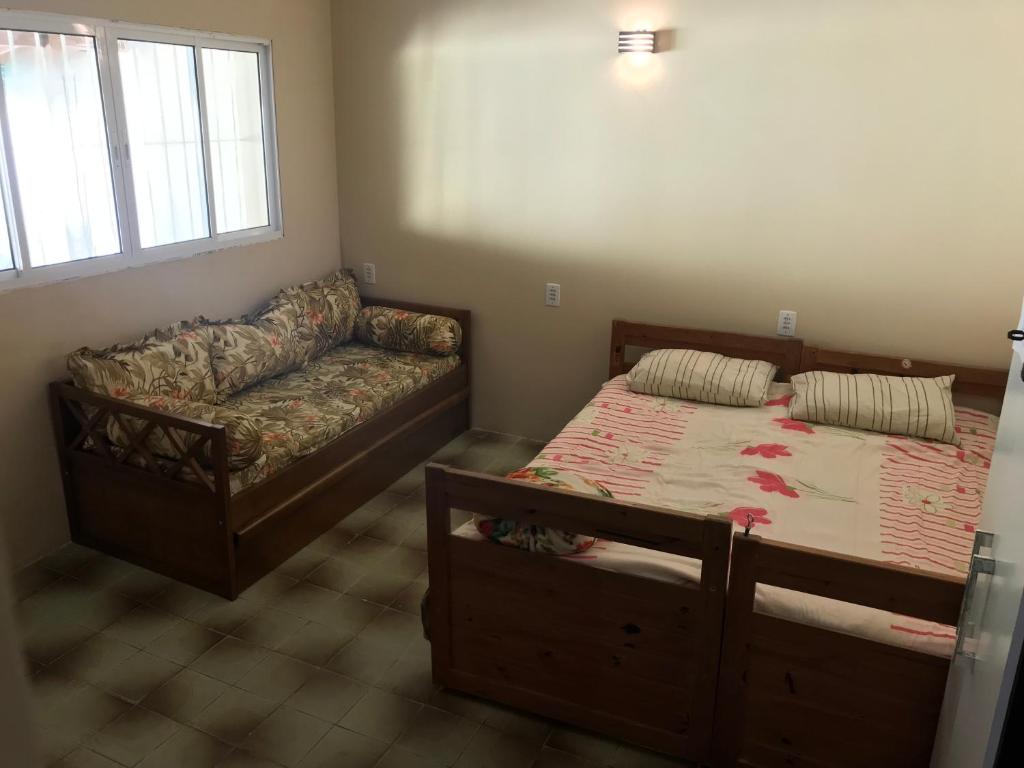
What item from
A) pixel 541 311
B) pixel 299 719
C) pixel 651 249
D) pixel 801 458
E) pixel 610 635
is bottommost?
pixel 299 719

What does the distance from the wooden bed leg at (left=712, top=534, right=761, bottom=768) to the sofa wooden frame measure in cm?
174

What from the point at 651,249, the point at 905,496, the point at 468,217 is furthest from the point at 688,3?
the point at 905,496

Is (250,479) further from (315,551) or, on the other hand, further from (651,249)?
(651,249)

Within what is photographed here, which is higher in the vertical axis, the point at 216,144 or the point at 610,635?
the point at 216,144

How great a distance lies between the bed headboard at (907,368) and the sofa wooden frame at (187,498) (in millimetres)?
2082

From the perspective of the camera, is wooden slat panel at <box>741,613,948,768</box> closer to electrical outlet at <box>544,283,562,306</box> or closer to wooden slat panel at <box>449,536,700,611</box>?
wooden slat panel at <box>449,536,700,611</box>

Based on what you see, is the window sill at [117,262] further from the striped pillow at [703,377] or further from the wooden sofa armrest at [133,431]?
the striped pillow at [703,377]

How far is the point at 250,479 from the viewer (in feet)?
9.99

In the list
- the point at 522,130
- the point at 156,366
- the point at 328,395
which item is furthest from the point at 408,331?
the point at 156,366

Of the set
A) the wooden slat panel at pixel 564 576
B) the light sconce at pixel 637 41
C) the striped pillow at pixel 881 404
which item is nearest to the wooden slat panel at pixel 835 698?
the wooden slat panel at pixel 564 576

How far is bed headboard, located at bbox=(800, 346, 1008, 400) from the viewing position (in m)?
3.45

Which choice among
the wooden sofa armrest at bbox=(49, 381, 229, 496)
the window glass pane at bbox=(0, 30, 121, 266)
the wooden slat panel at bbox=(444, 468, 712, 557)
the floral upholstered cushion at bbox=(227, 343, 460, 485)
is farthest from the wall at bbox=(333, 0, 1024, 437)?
the wooden slat panel at bbox=(444, 468, 712, 557)

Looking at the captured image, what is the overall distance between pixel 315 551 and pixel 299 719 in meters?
0.98

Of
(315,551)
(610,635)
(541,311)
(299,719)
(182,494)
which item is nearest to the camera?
(610,635)
